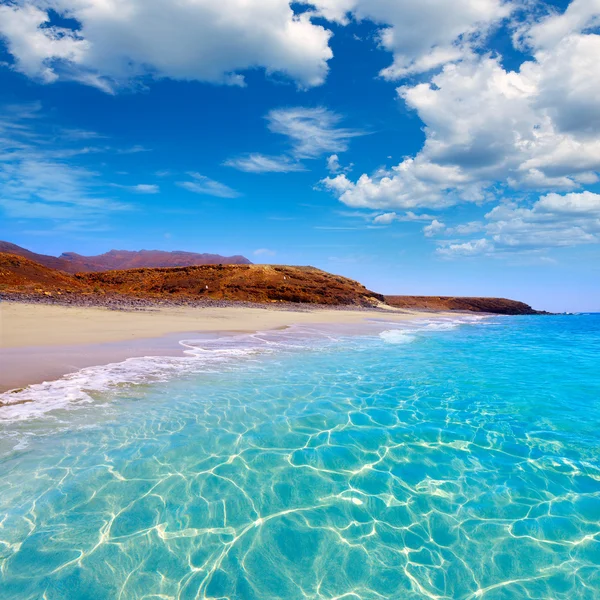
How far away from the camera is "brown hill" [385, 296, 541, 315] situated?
74750 mm

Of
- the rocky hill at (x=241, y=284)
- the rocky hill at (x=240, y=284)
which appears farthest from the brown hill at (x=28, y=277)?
the rocky hill at (x=241, y=284)

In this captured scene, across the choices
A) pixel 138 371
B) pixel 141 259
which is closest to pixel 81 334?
pixel 138 371

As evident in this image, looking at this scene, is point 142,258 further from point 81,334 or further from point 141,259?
point 81,334

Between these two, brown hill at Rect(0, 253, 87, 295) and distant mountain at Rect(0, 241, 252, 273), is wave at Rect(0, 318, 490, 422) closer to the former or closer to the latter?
brown hill at Rect(0, 253, 87, 295)

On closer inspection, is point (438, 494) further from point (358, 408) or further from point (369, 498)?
point (358, 408)

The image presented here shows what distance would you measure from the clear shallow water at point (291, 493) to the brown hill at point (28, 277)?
996 inches

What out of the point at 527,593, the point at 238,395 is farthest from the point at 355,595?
the point at 238,395

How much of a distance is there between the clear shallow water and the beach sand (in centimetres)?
158

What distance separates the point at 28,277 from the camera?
3225 cm

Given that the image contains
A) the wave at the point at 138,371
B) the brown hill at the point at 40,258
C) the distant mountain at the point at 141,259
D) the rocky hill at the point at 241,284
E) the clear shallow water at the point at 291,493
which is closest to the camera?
the clear shallow water at the point at 291,493

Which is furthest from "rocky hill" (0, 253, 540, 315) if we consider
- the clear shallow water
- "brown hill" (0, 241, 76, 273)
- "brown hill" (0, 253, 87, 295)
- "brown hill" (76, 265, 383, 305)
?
"brown hill" (0, 241, 76, 273)

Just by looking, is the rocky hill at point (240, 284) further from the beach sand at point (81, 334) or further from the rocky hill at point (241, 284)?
the beach sand at point (81, 334)

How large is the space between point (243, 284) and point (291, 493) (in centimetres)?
4290

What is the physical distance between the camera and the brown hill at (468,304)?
2943 inches
